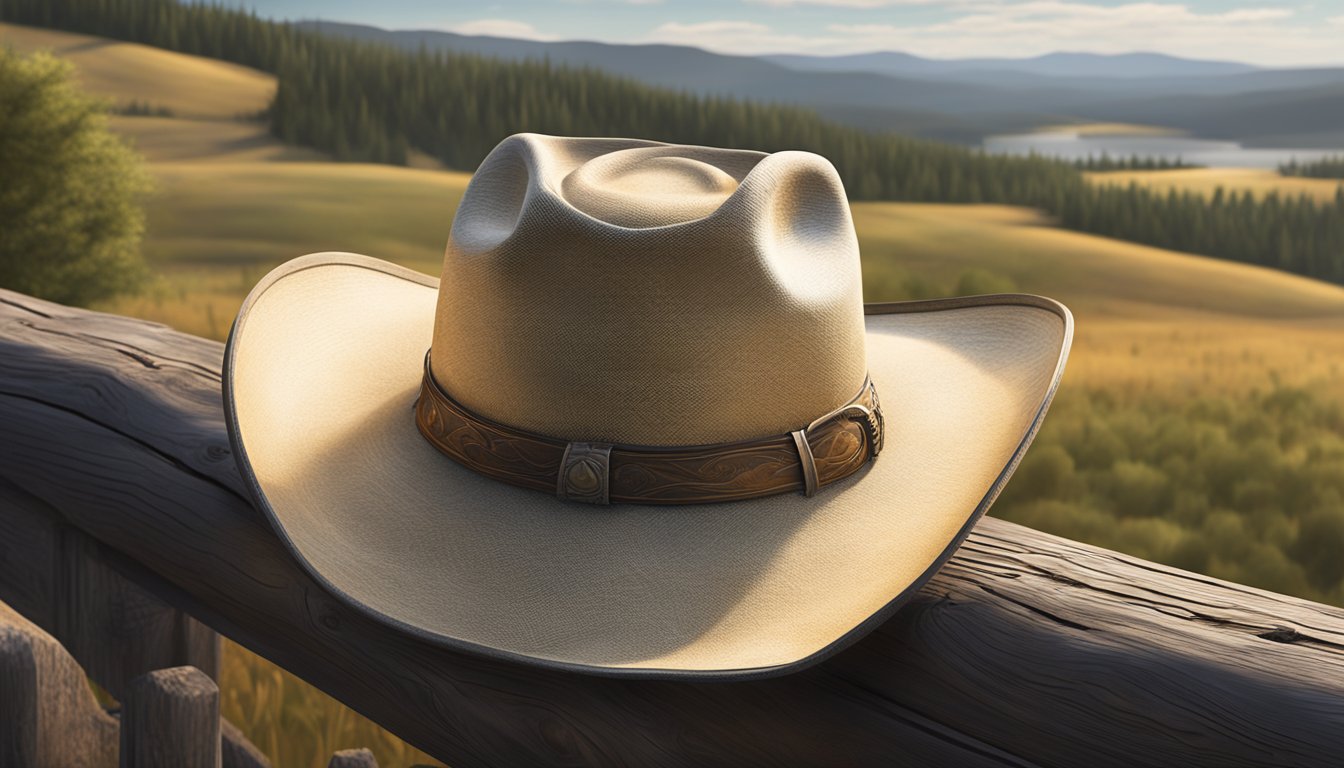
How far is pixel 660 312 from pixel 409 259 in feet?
24.9

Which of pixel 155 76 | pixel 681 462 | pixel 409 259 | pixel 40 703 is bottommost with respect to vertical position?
pixel 409 259

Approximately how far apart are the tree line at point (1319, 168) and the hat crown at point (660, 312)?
5673 millimetres

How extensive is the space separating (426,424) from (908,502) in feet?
2.66

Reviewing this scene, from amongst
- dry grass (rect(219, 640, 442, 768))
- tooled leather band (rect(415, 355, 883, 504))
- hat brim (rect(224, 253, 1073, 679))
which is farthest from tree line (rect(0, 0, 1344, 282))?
tooled leather band (rect(415, 355, 883, 504))

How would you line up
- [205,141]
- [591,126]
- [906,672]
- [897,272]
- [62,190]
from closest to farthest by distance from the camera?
[906,672] → [897,272] → [591,126] → [62,190] → [205,141]

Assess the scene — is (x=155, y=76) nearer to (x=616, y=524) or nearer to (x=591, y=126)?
(x=591, y=126)

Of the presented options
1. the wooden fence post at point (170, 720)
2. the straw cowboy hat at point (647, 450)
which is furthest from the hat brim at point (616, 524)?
the wooden fence post at point (170, 720)

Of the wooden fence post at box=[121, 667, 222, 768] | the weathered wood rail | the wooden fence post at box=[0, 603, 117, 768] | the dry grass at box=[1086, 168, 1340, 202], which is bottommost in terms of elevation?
the wooden fence post at box=[0, 603, 117, 768]

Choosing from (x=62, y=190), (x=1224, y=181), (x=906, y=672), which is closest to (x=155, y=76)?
(x=62, y=190)

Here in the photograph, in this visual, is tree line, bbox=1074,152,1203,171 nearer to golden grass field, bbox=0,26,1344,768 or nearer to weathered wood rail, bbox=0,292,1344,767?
golden grass field, bbox=0,26,1344,768

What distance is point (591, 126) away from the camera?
366 inches

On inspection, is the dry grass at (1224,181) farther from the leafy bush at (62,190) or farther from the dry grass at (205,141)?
the leafy bush at (62,190)

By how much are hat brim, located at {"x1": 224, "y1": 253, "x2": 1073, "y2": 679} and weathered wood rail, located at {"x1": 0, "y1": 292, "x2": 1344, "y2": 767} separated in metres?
0.11

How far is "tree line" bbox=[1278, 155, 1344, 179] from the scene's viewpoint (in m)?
6.08
